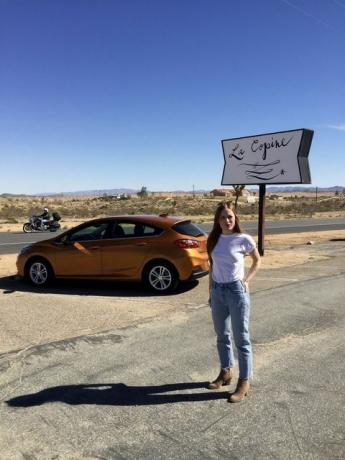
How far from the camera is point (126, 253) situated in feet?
32.4

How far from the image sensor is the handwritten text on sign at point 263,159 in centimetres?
1593

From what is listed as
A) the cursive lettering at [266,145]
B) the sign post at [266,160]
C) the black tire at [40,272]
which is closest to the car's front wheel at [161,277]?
the black tire at [40,272]

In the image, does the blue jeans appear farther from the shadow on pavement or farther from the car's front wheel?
the car's front wheel

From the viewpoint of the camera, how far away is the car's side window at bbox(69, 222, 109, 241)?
10.2 m

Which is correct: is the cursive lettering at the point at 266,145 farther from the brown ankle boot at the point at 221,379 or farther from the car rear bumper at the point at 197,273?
the brown ankle boot at the point at 221,379

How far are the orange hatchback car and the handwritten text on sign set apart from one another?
688cm

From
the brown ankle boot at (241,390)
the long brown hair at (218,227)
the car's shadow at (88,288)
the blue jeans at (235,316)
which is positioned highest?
the long brown hair at (218,227)

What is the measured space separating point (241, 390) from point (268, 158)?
12.7m

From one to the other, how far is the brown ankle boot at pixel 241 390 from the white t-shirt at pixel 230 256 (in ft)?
2.99

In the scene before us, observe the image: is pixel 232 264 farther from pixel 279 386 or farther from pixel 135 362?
pixel 135 362

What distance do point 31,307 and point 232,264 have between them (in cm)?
490

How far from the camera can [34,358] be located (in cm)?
591

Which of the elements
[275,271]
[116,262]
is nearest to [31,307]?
[116,262]

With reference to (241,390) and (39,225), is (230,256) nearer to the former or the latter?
(241,390)
